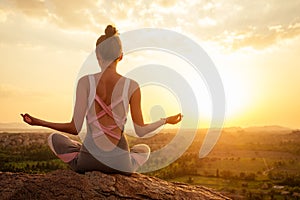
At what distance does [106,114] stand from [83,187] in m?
0.95

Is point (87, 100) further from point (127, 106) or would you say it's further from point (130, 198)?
point (130, 198)

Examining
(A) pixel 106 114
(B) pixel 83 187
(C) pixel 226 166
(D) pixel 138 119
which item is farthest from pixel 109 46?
(C) pixel 226 166

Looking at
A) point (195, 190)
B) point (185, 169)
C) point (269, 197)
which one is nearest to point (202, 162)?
point (185, 169)

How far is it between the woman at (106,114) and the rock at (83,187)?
17cm

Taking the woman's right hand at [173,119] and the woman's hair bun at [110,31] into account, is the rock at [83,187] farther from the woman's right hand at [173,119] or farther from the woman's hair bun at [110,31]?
the woman's hair bun at [110,31]

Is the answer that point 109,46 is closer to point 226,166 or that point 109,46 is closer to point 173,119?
point 173,119

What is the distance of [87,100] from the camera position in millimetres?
3939

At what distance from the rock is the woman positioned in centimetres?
17

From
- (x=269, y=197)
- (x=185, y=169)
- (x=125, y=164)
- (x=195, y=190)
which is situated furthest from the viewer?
(x=185, y=169)

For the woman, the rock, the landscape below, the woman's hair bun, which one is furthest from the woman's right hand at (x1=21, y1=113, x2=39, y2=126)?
the landscape below

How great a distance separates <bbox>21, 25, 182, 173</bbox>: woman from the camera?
3920mm

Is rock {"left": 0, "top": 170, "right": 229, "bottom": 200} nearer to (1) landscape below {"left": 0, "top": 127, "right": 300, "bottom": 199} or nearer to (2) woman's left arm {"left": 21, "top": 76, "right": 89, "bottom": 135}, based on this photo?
(2) woman's left arm {"left": 21, "top": 76, "right": 89, "bottom": 135}

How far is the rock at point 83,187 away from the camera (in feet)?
12.8

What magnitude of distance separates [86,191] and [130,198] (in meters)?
0.55
